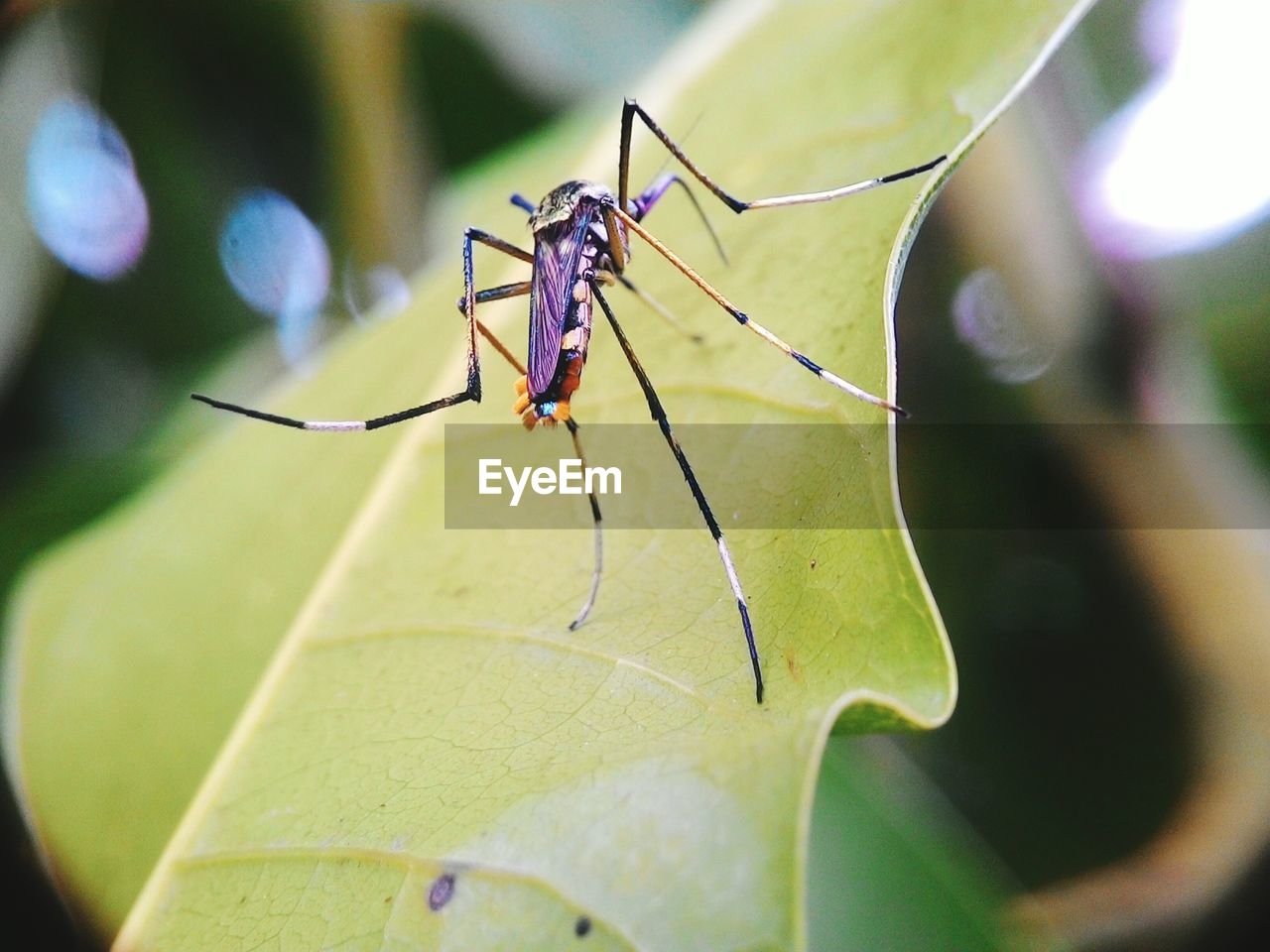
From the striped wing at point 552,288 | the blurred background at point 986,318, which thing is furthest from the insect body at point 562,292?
the blurred background at point 986,318

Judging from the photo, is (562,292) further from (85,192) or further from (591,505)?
(85,192)

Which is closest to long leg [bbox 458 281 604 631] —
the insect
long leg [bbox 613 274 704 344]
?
the insect

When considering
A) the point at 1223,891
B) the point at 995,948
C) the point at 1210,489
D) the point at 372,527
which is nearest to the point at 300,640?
the point at 372,527

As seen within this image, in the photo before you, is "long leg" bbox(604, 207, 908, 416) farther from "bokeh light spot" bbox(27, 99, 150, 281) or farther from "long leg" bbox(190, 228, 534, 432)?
"bokeh light spot" bbox(27, 99, 150, 281)

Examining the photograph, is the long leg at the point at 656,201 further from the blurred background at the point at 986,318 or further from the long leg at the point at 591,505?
the blurred background at the point at 986,318

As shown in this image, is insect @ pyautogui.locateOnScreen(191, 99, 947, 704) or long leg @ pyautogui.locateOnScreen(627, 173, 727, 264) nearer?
insect @ pyautogui.locateOnScreen(191, 99, 947, 704)

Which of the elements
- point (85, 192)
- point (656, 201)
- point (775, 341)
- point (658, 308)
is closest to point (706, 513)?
point (775, 341)
